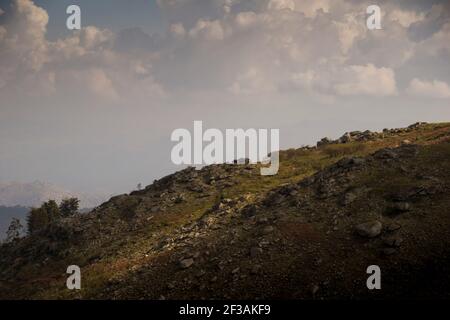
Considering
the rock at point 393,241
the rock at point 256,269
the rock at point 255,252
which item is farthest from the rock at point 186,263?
the rock at point 393,241

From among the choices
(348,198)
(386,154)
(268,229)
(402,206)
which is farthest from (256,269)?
(386,154)

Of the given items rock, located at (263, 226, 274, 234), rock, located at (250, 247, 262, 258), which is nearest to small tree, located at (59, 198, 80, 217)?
rock, located at (263, 226, 274, 234)

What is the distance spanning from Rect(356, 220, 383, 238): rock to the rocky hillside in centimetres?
7

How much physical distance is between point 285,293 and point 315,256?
13.4 ft

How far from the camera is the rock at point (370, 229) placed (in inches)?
1208

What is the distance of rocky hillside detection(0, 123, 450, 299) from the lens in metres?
27.8

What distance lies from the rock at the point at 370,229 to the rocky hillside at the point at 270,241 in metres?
0.07

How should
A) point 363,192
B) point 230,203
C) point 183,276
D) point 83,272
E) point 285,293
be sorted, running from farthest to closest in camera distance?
1. point 230,203
2. point 83,272
3. point 363,192
4. point 183,276
5. point 285,293

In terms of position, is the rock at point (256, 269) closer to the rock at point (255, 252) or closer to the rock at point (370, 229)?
the rock at point (255, 252)

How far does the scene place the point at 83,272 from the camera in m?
40.6

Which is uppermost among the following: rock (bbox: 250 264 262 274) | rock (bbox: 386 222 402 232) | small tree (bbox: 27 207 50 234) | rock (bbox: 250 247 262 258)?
small tree (bbox: 27 207 50 234)

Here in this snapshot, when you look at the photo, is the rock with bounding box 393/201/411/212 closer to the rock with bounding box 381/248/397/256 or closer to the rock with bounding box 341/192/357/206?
the rock with bounding box 341/192/357/206
